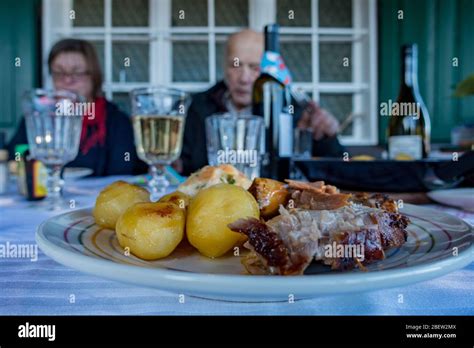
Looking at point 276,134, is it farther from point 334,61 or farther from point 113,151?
point 334,61

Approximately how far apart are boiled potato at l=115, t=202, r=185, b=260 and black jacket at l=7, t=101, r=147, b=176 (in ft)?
5.98

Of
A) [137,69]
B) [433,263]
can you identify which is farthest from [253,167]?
[137,69]

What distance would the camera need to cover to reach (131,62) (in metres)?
2.95

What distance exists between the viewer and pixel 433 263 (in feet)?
0.96

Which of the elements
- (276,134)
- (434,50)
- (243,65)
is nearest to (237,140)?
(276,134)

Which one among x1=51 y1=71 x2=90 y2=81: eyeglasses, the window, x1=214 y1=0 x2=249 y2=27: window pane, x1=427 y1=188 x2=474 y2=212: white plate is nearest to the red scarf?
x1=51 y1=71 x2=90 y2=81: eyeglasses

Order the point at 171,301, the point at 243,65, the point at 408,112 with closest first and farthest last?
the point at 171,301
the point at 408,112
the point at 243,65

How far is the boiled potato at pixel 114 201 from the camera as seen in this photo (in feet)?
1.54

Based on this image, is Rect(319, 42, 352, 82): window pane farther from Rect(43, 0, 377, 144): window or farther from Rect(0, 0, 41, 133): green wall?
Rect(0, 0, 41, 133): green wall

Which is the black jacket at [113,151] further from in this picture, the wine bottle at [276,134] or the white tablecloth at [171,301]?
the white tablecloth at [171,301]

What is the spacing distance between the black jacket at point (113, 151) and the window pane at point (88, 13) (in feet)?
2.84

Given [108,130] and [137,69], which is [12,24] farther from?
[108,130]

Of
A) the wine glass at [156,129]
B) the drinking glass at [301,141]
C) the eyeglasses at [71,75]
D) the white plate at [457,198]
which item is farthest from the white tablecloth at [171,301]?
the eyeglasses at [71,75]

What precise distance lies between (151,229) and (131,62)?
9.15ft
